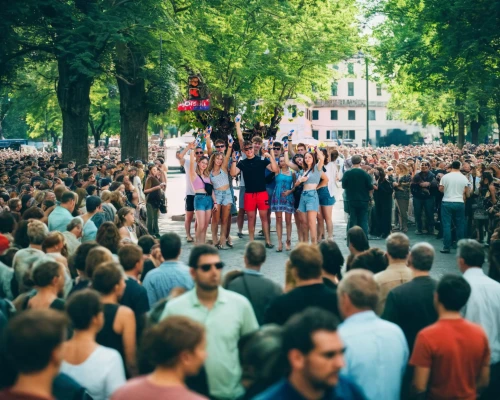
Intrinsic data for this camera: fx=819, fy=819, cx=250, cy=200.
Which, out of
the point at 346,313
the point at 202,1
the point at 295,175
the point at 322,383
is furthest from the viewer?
the point at 202,1

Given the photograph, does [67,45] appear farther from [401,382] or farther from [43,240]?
[401,382]

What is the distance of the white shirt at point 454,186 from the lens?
14859 millimetres

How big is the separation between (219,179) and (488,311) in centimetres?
948

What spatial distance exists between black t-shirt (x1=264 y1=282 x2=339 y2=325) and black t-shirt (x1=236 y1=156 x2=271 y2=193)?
9.47 m

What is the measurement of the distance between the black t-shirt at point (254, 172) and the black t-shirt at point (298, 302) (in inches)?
373

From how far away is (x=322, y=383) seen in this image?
3551 millimetres

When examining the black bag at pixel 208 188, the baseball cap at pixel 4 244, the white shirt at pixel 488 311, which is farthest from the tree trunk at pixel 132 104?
the white shirt at pixel 488 311

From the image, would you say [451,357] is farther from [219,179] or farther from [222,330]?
[219,179]

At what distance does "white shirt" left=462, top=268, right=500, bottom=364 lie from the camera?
6.00 m

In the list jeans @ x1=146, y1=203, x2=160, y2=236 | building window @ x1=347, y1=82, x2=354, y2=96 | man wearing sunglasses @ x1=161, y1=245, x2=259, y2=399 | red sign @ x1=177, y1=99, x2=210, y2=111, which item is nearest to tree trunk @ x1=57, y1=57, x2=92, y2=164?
red sign @ x1=177, y1=99, x2=210, y2=111

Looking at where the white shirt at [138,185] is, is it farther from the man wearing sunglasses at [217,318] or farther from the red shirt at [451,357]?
the red shirt at [451,357]

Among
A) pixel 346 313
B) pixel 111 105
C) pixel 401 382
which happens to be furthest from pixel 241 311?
pixel 111 105

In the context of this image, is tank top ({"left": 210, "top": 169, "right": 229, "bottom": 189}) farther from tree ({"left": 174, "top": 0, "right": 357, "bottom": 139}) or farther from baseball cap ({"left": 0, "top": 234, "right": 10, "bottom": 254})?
tree ({"left": 174, "top": 0, "right": 357, "bottom": 139})

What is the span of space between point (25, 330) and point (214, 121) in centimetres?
1978
